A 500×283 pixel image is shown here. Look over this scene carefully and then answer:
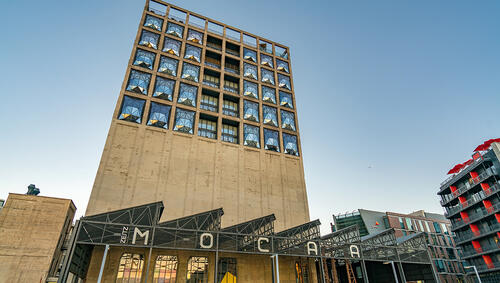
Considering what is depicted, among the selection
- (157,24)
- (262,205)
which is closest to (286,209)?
(262,205)

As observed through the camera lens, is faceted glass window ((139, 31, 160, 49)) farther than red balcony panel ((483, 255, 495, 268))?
No

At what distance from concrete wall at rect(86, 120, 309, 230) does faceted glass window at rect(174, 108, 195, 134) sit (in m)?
0.89

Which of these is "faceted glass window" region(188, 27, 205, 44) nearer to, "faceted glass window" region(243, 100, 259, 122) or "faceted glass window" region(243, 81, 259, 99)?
"faceted glass window" region(243, 81, 259, 99)

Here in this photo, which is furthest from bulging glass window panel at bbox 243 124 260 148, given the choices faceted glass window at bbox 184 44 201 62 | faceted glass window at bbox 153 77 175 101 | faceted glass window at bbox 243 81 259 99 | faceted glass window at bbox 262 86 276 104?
faceted glass window at bbox 184 44 201 62

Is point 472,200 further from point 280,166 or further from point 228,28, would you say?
point 228,28

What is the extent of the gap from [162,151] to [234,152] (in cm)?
953

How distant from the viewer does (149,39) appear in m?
39.6

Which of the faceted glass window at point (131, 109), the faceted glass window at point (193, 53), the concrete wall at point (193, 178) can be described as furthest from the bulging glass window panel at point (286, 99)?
the faceted glass window at point (131, 109)

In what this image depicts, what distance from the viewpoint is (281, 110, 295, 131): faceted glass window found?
43.0 meters

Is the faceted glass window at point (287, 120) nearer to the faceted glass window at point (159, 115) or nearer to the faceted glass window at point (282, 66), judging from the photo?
the faceted glass window at point (282, 66)

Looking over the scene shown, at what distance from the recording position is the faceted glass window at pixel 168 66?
126 feet

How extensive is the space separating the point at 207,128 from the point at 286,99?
15.3 m

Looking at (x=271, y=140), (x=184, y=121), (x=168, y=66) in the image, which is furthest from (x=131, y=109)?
(x=271, y=140)

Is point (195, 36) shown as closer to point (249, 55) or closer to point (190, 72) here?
point (190, 72)
